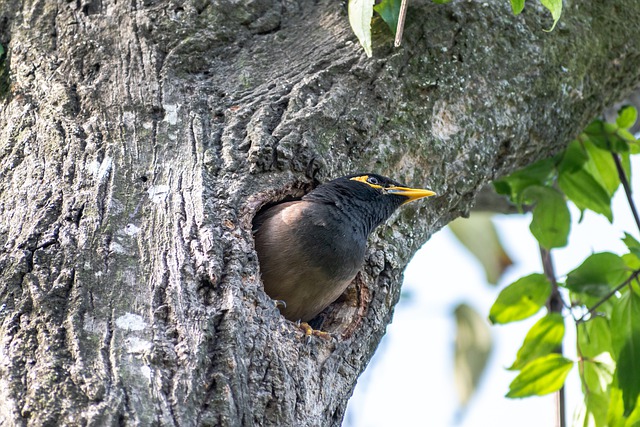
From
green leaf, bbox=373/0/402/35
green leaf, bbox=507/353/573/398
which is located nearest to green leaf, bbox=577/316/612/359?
green leaf, bbox=507/353/573/398

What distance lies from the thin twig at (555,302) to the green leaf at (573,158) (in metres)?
0.59

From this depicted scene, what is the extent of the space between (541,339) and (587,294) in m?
0.40

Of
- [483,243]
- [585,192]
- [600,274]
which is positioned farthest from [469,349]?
[600,274]

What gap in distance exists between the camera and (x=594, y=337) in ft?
15.4

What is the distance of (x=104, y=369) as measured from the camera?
2.68 metres

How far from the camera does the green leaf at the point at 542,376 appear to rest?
458cm

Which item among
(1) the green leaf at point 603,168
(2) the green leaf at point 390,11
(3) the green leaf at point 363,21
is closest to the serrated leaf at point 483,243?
(1) the green leaf at point 603,168

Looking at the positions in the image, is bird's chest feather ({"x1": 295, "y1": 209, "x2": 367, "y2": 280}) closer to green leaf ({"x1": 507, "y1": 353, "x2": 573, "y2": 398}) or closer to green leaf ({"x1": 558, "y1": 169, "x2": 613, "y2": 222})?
green leaf ({"x1": 507, "y1": 353, "x2": 573, "y2": 398})

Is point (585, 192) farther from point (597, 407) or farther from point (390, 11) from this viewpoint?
point (390, 11)

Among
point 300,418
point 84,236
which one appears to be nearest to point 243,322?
point 300,418

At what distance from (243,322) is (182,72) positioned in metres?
1.55

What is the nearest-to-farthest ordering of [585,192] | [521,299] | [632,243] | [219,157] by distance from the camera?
[219,157]
[632,243]
[521,299]
[585,192]

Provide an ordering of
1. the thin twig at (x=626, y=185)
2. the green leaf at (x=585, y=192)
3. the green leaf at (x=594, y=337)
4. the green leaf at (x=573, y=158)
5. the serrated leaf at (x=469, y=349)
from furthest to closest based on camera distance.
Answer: the serrated leaf at (x=469, y=349)
the green leaf at (x=573, y=158)
the green leaf at (x=585, y=192)
the thin twig at (x=626, y=185)
the green leaf at (x=594, y=337)

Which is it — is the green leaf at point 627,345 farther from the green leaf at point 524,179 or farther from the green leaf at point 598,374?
the green leaf at point 524,179
